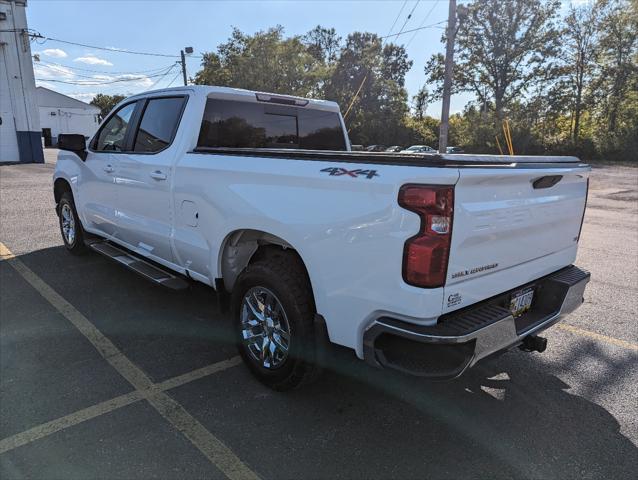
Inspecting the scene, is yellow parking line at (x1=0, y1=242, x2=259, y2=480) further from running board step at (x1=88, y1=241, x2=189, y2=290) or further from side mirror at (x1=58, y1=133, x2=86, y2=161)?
side mirror at (x1=58, y1=133, x2=86, y2=161)

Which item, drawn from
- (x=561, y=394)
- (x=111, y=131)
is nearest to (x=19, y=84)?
(x=111, y=131)

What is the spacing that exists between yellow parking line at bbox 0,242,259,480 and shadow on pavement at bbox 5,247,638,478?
55mm

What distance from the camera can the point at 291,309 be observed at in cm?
289

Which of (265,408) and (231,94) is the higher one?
(231,94)

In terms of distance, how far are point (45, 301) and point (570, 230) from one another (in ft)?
15.5

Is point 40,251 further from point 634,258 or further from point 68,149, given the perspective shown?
point 634,258

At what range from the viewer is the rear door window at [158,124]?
162 inches

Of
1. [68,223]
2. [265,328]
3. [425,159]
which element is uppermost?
[425,159]

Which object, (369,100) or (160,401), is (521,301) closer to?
(160,401)

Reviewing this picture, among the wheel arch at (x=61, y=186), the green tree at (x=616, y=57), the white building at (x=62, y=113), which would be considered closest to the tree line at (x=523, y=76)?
the green tree at (x=616, y=57)

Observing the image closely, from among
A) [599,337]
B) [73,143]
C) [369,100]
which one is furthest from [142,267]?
[369,100]

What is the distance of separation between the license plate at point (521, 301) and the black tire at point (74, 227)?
522 cm

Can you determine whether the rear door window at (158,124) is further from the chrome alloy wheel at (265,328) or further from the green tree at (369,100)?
the green tree at (369,100)

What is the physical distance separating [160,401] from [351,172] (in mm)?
1914
